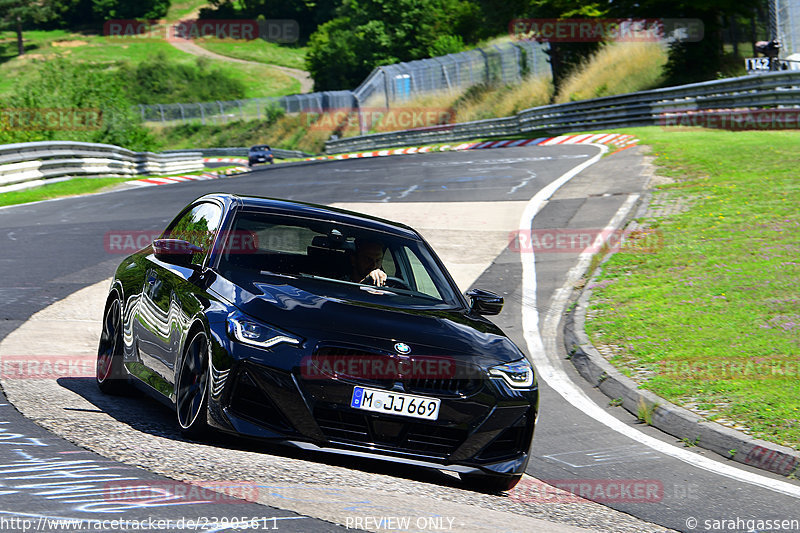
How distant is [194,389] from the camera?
6.16 m

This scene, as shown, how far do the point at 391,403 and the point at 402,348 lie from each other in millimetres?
327

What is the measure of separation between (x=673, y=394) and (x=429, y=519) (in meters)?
4.49

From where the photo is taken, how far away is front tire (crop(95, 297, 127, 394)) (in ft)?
25.3

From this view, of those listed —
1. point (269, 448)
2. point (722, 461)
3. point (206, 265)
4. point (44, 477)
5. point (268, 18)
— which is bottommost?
point (722, 461)

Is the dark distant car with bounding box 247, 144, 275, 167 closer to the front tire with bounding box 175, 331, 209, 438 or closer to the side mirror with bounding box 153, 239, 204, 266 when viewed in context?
the side mirror with bounding box 153, 239, 204, 266

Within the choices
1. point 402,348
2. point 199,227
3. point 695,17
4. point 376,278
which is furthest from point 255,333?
point 695,17

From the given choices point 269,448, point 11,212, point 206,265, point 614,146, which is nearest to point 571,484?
point 269,448

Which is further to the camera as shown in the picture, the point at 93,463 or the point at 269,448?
the point at 269,448

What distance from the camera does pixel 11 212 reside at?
21359mm

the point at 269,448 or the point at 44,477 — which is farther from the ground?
the point at 44,477

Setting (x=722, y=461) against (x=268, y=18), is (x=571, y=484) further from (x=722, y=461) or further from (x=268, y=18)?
(x=268, y=18)

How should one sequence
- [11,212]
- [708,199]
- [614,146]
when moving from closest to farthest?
[708,199]
[11,212]
[614,146]

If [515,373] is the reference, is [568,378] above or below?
below

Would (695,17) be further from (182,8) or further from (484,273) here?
(182,8)
